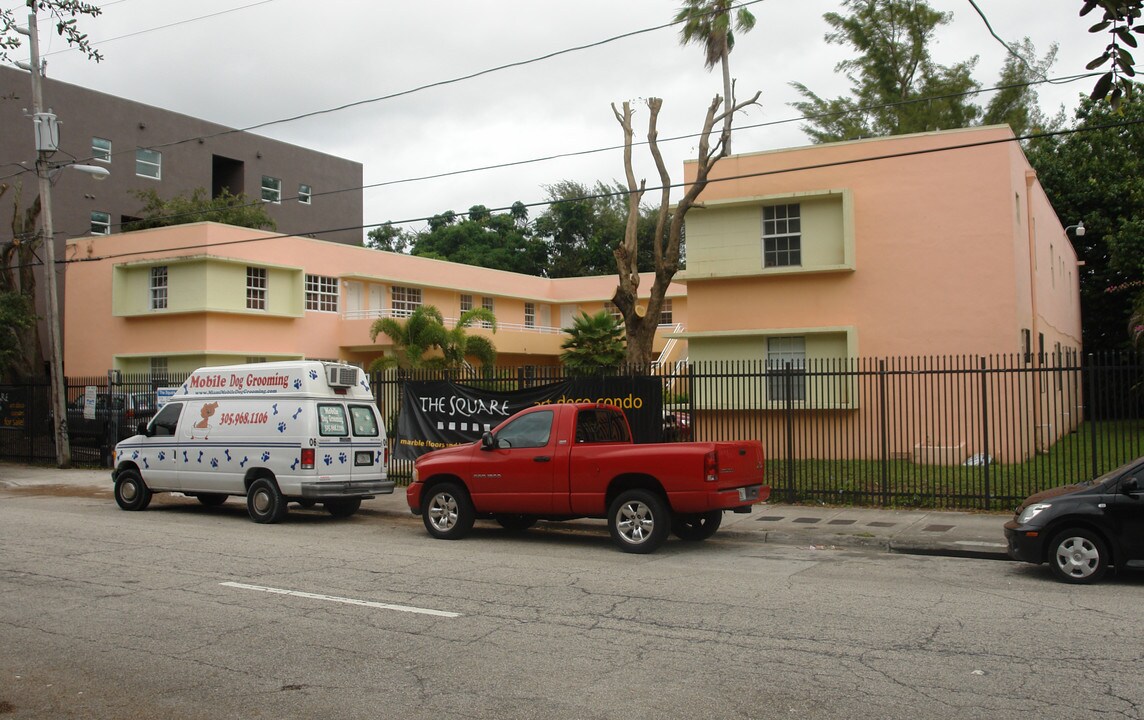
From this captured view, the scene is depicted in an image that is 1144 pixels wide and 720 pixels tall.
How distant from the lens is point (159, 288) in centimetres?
3247

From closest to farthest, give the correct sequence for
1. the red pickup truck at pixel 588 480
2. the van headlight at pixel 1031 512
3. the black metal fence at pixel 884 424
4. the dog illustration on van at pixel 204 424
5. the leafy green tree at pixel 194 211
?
the van headlight at pixel 1031 512 < the red pickup truck at pixel 588 480 < the dog illustration on van at pixel 204 424 < the black metal fence at pixel 884 424 < the leafy green tree at pixel 194 211

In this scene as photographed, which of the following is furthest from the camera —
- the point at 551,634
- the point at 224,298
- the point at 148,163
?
the point at 148,163

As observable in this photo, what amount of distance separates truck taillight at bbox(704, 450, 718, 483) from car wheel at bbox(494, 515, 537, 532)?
3038mm

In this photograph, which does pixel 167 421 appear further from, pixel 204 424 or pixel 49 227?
pixel 49 227

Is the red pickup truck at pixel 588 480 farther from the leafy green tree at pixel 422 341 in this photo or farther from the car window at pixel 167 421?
the leafy green tree at pixel 422 341

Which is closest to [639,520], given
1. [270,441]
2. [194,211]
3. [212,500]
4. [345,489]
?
[345,489]

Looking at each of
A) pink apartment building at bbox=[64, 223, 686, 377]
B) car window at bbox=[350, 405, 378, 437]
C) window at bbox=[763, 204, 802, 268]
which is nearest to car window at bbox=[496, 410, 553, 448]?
car window at bbox=[350, 405, 378, 437]

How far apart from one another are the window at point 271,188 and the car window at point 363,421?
35.0 m

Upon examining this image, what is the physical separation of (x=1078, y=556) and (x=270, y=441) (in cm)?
1083

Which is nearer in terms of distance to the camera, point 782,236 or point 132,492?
point 132,492

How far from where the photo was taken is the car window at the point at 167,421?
15969 mm

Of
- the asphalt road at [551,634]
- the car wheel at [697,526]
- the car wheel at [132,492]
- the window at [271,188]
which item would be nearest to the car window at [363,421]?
the asphalt road at [551,634]

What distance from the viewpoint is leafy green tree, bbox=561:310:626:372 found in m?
33.5

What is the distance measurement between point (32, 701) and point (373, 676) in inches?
80.9
